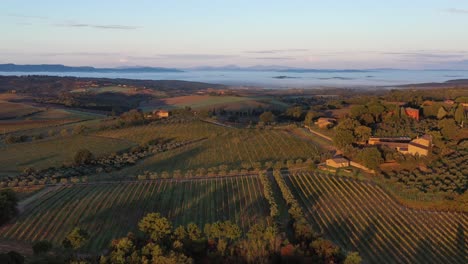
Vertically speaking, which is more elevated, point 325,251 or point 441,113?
point 441,113

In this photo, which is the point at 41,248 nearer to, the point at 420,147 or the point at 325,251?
the point at 325,251

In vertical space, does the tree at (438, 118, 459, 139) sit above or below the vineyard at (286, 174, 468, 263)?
above

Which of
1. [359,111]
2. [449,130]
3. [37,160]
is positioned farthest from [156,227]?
[359,111]

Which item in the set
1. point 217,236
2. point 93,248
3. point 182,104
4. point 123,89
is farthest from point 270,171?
point 123,89

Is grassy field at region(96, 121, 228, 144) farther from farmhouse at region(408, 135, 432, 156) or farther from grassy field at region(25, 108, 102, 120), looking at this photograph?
farmhouse at region(408, 135, 432, 156)

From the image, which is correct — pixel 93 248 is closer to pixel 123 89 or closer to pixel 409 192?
pixel 409 192

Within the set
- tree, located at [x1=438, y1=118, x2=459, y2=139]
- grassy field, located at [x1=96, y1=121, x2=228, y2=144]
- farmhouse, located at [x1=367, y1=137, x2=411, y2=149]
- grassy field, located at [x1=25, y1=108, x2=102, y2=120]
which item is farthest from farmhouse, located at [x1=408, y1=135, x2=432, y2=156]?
grassy field, located at [x1=25, y1=108, x2=102, y2=120]
